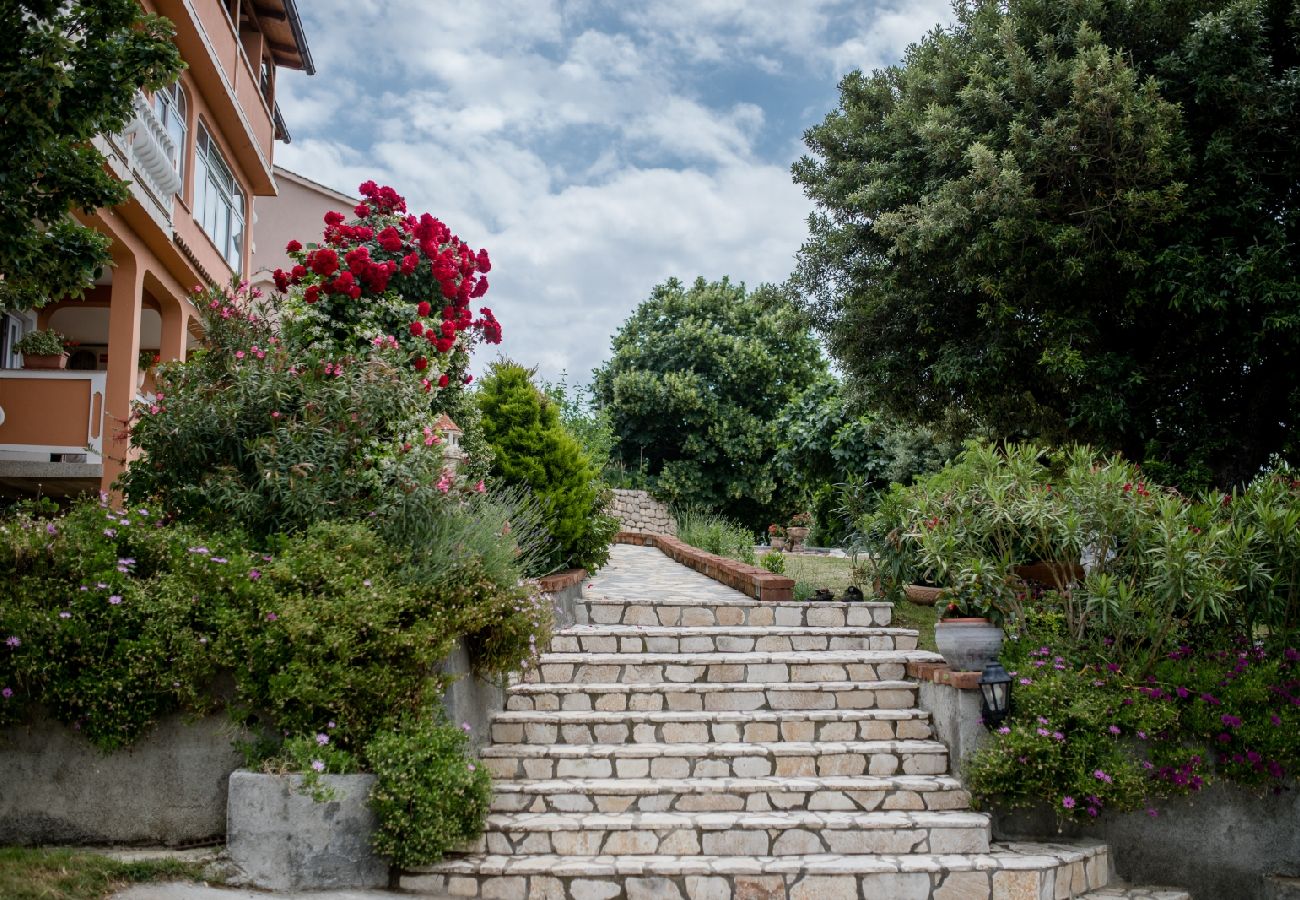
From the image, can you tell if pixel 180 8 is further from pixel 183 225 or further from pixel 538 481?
pixel 538 481

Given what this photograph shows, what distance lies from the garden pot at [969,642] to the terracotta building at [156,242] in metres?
6.59

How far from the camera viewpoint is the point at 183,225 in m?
13.1

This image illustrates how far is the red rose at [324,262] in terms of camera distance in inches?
374

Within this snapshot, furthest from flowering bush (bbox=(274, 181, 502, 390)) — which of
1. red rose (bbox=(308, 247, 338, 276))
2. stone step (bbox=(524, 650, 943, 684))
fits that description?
stone step (bbox=(524, 650, 943, 684))

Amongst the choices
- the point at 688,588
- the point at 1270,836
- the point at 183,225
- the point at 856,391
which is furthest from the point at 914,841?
the point at 183,225

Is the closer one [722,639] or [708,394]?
[722,639]

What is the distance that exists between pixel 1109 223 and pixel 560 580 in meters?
7.48

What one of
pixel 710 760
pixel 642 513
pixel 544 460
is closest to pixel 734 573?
pixel 544 460

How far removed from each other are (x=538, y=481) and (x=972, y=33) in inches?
342

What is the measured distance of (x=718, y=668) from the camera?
8672 mm

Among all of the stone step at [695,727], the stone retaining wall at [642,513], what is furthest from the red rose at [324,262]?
the stone retaining wall at [642,513]

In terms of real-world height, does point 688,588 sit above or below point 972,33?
below

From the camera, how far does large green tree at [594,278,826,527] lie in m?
31.1

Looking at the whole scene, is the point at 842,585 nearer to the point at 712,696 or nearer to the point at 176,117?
the point at 712,696
